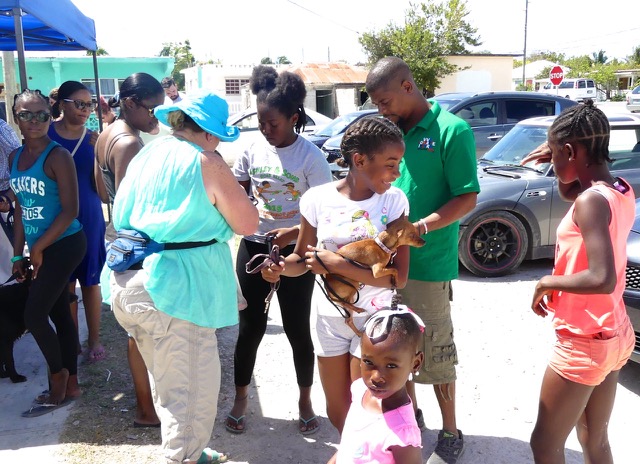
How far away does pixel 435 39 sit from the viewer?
31922 millimetres

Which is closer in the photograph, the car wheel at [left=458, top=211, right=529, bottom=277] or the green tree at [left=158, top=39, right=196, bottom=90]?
the car wheel at [left=458, top=211, right=529, bottom=277]

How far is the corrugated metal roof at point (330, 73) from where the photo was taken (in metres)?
33.5

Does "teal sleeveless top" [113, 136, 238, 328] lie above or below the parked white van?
below

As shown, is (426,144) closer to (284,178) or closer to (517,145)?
(284,178)

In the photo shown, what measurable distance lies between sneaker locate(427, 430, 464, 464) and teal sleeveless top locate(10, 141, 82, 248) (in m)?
2.62

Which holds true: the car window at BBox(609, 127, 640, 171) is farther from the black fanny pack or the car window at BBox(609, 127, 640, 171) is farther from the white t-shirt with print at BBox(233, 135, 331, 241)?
the black fanny pack

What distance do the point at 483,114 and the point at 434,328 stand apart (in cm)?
908

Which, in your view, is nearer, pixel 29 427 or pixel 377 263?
pixel 377 263

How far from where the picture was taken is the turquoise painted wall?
24000 millimetres

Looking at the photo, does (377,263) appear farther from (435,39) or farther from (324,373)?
(435,39)

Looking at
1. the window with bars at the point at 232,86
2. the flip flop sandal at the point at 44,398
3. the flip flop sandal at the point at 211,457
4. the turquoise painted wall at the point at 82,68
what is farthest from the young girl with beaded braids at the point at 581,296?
the window with bars at the point at 232,86

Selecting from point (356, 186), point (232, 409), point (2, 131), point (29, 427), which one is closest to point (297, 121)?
point (356, 186)

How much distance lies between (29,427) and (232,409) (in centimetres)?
125

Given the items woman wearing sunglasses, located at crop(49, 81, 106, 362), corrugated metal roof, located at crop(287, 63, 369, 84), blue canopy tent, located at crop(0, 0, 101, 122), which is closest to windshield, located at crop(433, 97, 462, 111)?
blue canopy tent, located at crop(0, 0, 101, 122)
